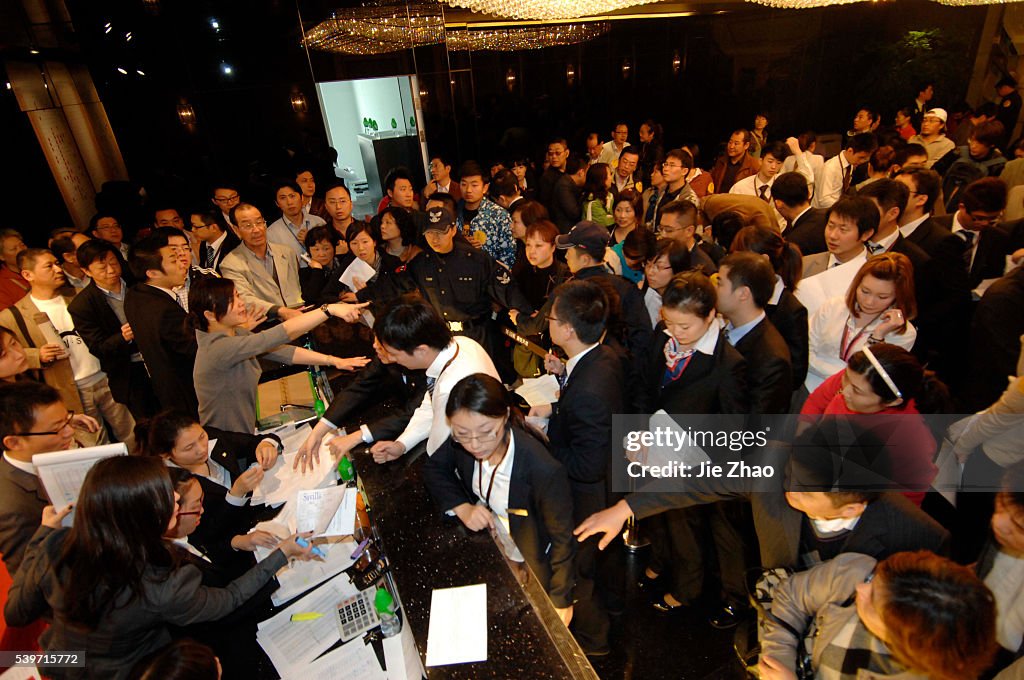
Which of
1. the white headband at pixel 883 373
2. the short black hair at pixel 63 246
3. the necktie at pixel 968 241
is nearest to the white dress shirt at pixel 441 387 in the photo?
the white headband at pixel 883 373

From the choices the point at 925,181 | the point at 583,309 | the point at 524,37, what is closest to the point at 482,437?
the point at 583,309

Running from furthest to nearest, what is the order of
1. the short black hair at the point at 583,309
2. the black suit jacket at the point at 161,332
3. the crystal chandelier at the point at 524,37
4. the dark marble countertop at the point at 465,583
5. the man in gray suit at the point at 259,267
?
the crystal chandelier at the point at 524,37, the man in gray suit at the point at 259,267, the black suit jacket at the point at 161,332, the short black hair at the point at 583,309, the dark marble countertop at the point at 465,583

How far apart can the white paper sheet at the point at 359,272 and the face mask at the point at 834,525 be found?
10.2ft

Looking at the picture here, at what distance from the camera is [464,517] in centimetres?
171

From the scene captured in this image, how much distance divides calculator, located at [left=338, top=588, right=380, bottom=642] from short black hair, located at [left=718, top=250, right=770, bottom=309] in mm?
2055

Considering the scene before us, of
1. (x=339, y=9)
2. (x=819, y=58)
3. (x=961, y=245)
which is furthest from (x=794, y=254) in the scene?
(x=819, y=58)

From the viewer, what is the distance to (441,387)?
205 cm

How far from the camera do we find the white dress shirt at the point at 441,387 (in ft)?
6.64

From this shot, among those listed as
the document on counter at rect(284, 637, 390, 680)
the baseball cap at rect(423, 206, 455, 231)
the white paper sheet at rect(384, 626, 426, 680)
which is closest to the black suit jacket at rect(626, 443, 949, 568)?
the white paper sheet at rect(384, 626, 426, 680)

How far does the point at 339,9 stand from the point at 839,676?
7.16 metres

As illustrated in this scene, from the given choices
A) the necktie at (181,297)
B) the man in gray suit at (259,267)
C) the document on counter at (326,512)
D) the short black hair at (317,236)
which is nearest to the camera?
the document on counter at (326,512)

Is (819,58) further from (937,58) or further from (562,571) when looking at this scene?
(562,571)

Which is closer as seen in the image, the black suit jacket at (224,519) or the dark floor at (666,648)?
the black suit jacket at (224,519)

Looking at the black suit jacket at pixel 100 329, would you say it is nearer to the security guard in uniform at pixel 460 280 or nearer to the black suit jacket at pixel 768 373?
the security guard in uniform at pixel 460 280
